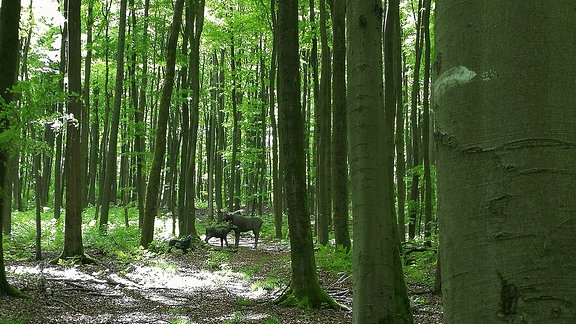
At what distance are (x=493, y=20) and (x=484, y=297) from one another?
54 cm

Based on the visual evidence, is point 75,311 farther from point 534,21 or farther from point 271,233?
point 271,233

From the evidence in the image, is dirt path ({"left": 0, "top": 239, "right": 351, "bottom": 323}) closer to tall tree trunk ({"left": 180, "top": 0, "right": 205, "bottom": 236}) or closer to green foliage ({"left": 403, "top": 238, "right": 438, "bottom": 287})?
green foliage ({"left": 403, "top": 238, "right": 438, "bottom": 287})

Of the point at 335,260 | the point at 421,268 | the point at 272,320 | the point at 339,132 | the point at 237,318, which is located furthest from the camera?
the point at 339,132

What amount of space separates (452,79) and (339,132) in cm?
1163

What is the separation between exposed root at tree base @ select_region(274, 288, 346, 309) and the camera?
26.0ft

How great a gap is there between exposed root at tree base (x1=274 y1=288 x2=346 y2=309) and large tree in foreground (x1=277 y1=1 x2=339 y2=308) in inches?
0.6

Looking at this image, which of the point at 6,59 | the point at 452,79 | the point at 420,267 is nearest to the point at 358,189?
the point at 452,79

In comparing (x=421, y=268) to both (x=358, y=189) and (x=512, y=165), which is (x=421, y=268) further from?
(x=512, y=165)

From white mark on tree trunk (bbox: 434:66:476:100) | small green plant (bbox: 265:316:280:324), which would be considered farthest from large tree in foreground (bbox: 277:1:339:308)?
white mark on tree trunk (bbox: 434:66:476:100)

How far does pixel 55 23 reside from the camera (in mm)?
20406

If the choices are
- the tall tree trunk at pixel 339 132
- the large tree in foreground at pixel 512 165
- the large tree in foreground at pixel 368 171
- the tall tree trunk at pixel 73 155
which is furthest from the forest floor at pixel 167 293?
the large tree in foreground at pixel 512 165

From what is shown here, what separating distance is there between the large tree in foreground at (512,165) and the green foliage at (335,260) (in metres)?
10.5

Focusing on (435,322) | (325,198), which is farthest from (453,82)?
(325,198)

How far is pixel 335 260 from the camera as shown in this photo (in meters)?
11.9
